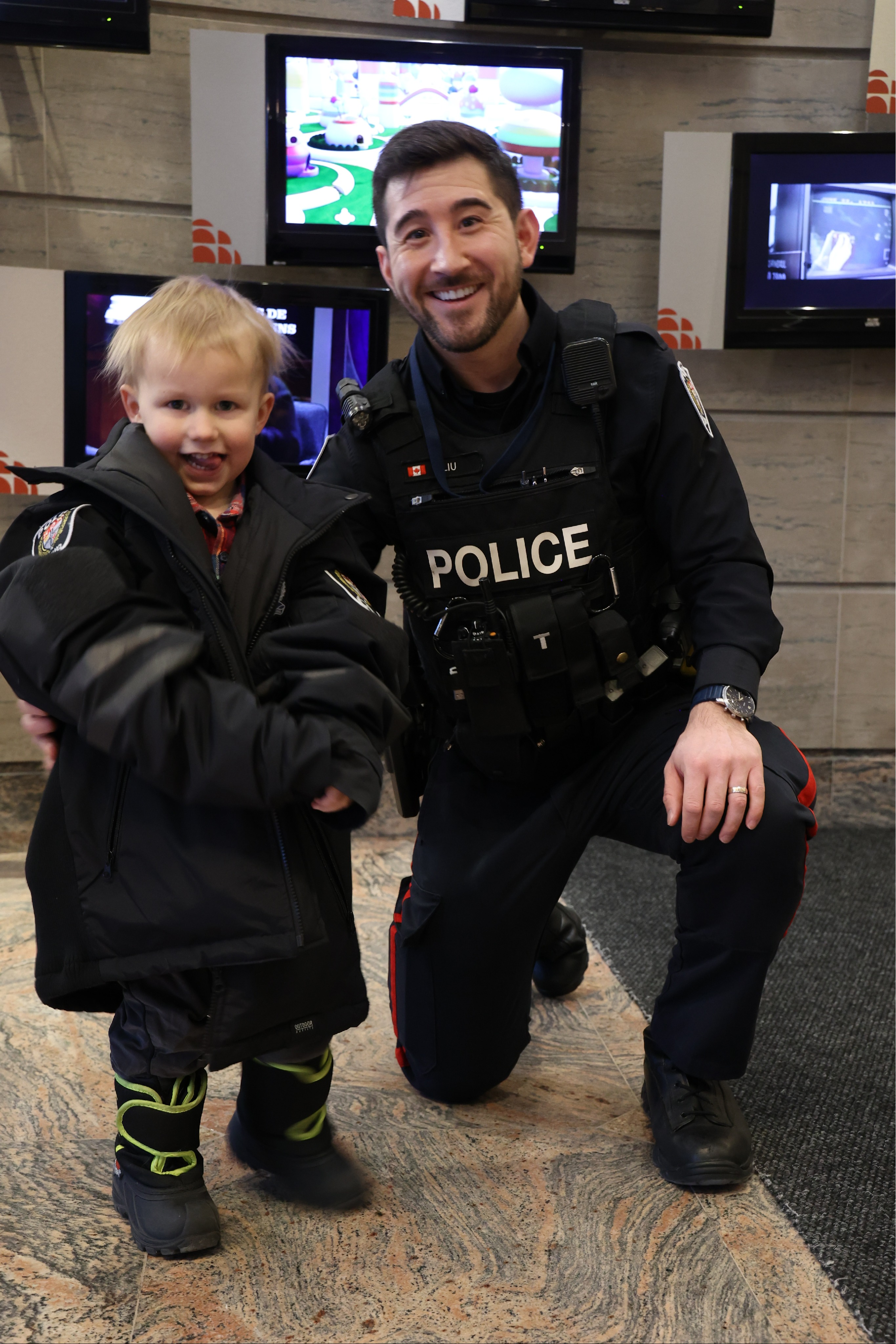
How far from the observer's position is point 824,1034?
1.96 metres

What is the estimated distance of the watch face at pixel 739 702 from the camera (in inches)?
61.1

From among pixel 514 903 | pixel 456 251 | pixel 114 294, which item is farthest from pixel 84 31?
pixel 514 903

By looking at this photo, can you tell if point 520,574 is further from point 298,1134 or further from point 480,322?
point 298,1134

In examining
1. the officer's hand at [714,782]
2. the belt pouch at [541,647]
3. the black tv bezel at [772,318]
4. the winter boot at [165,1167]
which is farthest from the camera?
the black tv bezel at [772,318]

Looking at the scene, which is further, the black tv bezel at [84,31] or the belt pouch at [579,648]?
the black tv bezel at [84,31]

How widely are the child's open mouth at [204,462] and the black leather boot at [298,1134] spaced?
0.78 metres

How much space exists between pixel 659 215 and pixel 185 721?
259 cm

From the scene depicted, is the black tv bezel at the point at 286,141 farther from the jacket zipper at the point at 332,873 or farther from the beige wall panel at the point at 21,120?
the jacket zipper at the point at 332,873

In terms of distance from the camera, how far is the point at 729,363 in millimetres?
3188

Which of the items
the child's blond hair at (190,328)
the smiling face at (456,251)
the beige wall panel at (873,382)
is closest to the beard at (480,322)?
the smiling face at (456,251)

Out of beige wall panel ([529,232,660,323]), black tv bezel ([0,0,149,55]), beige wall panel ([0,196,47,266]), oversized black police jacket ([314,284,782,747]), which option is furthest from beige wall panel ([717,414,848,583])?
beige wall panel ([0,196,47,266])

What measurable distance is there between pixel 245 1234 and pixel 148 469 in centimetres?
99

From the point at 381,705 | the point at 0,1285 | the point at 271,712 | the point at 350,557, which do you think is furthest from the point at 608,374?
the point at 0,1285

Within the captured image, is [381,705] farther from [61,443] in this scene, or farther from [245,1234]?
[61,443]
